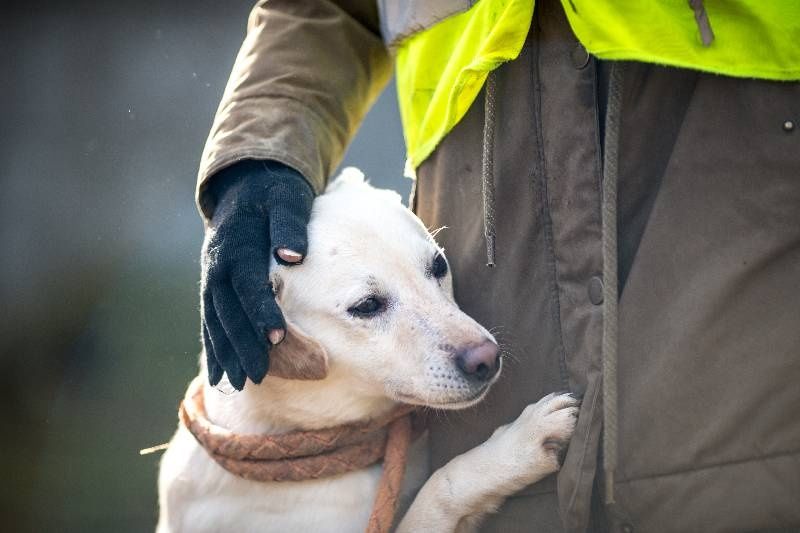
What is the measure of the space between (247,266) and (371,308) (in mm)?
348

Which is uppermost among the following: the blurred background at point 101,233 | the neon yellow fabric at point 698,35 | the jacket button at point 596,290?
the neon yellow fabric at point 698,35

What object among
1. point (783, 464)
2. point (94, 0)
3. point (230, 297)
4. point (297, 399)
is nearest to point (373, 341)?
point (297, 399)

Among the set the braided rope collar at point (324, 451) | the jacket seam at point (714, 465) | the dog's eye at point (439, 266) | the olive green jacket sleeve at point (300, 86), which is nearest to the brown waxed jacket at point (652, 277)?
the jacket seam at point (714, 465)

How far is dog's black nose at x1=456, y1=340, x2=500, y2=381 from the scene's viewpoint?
172 centimetres

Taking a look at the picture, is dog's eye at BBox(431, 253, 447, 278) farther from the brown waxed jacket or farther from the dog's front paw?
the dog's front paw

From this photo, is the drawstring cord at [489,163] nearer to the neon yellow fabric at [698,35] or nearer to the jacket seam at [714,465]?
the neon yellow fabric at [698,35]

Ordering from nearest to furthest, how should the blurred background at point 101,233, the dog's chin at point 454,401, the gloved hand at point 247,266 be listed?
the gloved hand at point 247,266 < the dog's chin at point 454,401 < the blurred background at point 101,233

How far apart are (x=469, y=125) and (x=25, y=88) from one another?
3.22 meters

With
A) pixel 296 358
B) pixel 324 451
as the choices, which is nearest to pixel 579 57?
pixel 296 358

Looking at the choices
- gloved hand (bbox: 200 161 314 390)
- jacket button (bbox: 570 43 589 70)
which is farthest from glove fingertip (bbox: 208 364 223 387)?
jacket button (bbox: 570 43 589 70)

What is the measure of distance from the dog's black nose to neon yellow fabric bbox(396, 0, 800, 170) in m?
0.42

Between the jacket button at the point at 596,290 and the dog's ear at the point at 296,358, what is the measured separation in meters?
0.64

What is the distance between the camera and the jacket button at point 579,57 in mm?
1480

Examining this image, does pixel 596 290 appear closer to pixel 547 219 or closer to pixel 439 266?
pixel 547 219
